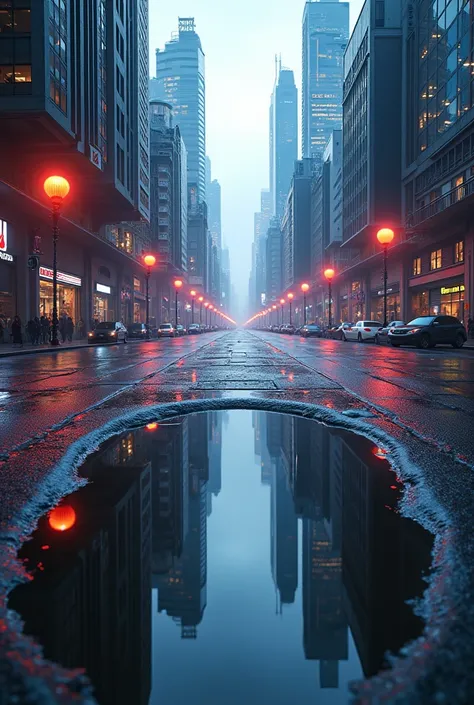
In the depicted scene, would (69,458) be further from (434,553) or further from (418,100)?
(418,100)

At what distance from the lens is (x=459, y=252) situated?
120ft

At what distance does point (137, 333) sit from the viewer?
4578 cm

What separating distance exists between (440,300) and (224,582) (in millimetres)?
42401

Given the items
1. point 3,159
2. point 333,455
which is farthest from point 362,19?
point 333,455

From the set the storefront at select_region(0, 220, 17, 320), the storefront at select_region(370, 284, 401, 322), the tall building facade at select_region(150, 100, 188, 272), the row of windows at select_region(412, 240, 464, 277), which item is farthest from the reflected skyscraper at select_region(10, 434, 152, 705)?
the tall building facade at select_region(150, 100, 188, 272)

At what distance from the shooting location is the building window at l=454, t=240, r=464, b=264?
1416 inches

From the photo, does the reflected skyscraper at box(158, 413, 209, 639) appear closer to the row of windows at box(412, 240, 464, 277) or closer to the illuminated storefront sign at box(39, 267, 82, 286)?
the illuminated storefront sign at box(39, 267, 82, 286)

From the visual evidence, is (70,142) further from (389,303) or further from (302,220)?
(302,220)

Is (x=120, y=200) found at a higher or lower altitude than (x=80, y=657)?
higher

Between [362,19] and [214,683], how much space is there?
6547 centimetres

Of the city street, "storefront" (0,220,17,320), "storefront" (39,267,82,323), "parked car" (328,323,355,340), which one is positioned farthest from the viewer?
"parked car" (328,323,355,340)

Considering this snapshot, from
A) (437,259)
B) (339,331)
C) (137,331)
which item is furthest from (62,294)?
(437,259)

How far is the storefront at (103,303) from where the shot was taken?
48.0 meters

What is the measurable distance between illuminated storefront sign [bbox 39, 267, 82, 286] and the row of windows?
29220 millimetres
